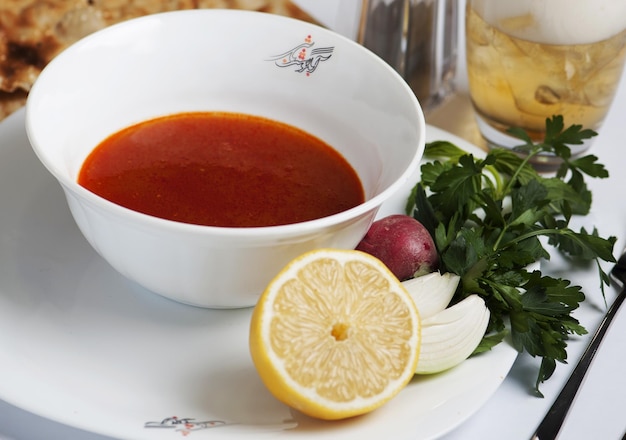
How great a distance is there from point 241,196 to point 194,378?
33 cm

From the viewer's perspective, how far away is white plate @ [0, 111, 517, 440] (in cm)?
110

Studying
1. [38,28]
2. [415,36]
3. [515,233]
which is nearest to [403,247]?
[515,233]

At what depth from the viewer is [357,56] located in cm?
154

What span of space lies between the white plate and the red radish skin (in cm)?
18

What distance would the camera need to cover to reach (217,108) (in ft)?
5.35

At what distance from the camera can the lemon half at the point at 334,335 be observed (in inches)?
41.7

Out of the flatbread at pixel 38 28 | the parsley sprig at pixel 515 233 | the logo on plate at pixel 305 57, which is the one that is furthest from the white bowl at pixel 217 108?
the flatbread at pixel 38 28

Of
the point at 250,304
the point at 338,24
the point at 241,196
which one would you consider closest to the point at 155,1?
the point at 338,24

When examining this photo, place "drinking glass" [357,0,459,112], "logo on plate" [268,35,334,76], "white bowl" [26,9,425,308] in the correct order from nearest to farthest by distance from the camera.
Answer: "white bowl" [26,9,425,308] → "logo on plate" [268,35,334,76] → "drinking glass" [357,0,459,112]

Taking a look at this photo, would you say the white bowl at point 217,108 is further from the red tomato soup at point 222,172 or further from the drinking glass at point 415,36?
the drinking glass at point 415,36

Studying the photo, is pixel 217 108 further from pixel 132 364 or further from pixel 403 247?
pixel 132 364

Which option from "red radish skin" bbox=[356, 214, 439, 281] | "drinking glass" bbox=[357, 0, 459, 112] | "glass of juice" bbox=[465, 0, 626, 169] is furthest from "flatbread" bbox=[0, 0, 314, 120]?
"red radish skin" bbox=[356, 214, 439, 281]

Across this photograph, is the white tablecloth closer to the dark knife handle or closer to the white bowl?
the dark knife handle

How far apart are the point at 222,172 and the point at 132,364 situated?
392 millimetres
